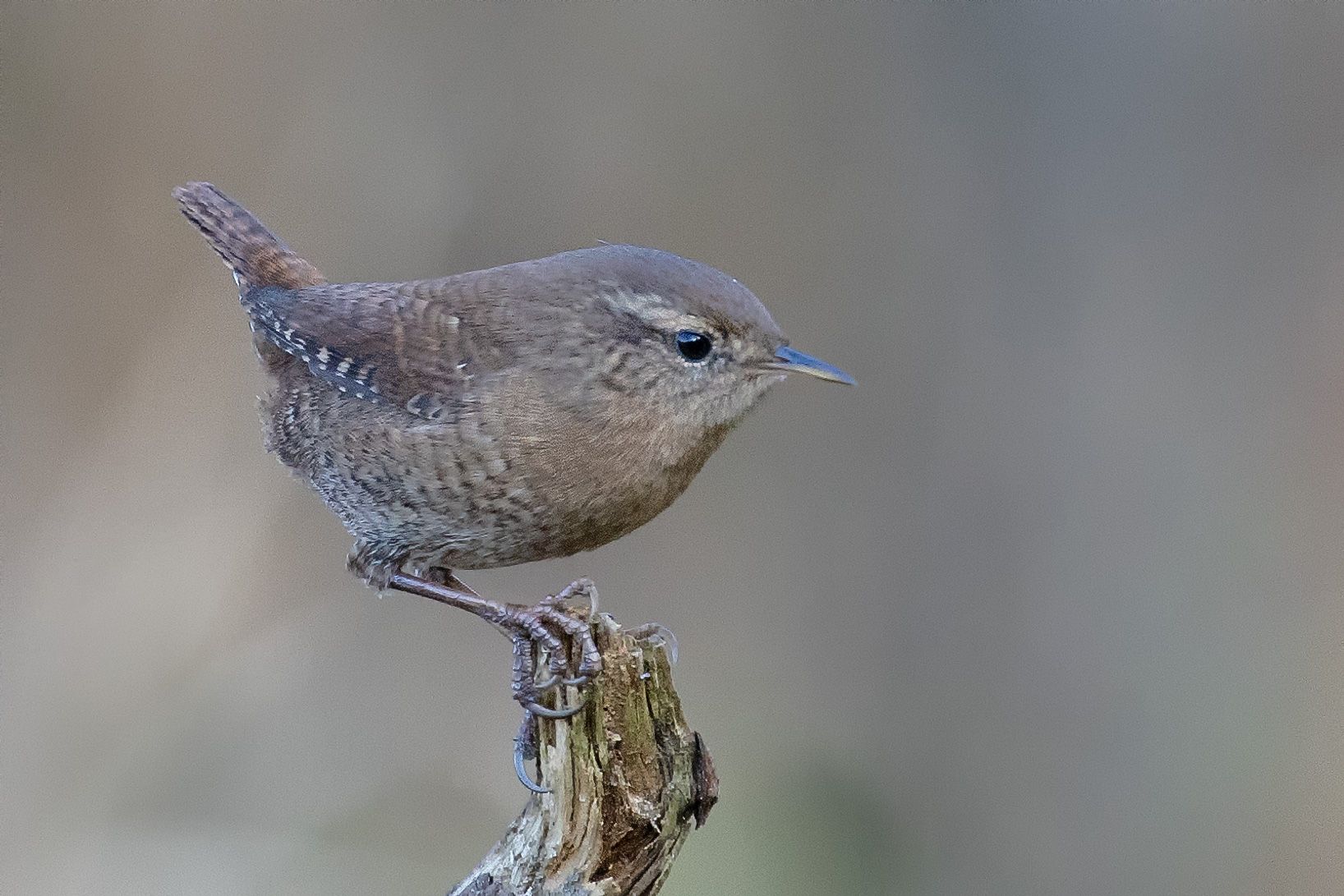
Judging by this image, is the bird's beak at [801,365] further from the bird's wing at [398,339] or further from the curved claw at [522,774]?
the curved claw at [522,774]

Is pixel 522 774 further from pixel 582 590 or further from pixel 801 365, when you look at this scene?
pixel 801 365

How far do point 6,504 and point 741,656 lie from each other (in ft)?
8.57

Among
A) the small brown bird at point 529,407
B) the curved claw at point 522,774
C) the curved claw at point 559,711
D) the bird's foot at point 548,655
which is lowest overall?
the curved claw at point 522,774

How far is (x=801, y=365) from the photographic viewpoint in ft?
7.96

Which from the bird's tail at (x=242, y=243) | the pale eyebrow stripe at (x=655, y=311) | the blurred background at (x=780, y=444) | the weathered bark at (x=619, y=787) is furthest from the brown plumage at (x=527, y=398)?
the blurred background at (x=780, y=444)

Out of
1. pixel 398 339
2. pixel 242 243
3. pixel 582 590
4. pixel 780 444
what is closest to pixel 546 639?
pixel 582 590

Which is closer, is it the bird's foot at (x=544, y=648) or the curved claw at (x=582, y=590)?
the bird's foot at (x=544, y=648)

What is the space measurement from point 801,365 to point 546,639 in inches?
28.7

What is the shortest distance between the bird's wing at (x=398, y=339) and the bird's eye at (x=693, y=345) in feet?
1.18

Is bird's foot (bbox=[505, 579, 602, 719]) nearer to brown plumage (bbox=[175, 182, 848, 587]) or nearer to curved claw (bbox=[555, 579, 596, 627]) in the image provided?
curved claw (bbox=[555, 579, 596, 627])

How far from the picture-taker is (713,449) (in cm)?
260

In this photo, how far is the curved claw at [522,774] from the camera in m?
2.37

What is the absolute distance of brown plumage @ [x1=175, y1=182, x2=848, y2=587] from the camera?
2.43 meters

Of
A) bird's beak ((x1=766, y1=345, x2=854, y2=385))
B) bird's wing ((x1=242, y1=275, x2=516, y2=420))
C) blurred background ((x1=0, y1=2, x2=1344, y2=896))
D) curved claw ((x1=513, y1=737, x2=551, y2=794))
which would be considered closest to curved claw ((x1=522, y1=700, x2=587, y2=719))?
curved claw ((x1=513, y1=737, x2=551, y2=794))
